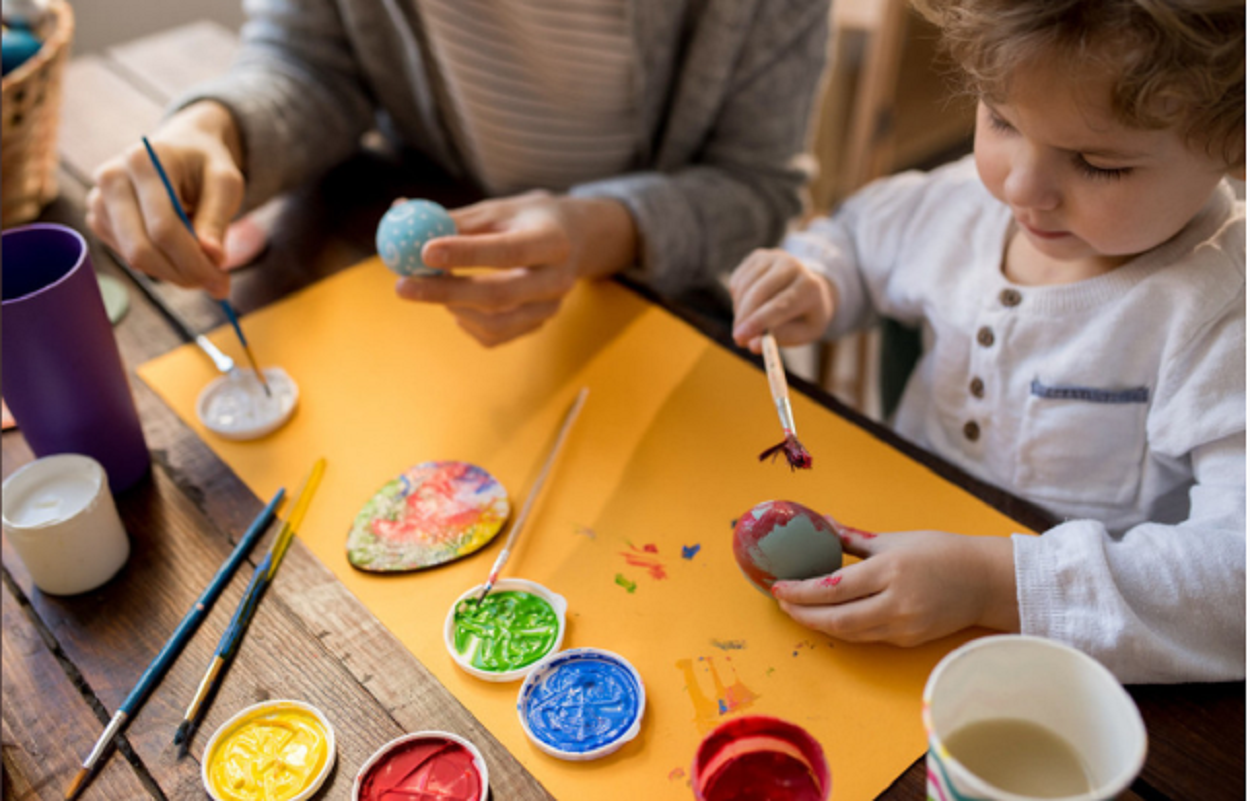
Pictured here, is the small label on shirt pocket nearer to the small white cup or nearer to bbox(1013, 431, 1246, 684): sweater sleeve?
bbox(1013, 431, 1246, 684): sweater sleeve

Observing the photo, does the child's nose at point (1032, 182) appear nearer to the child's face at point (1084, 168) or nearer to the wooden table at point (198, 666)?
the child's face at point (1084, 168)

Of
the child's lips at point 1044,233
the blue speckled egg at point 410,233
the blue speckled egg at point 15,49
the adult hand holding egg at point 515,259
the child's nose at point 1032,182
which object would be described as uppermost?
the blue speckled egg at point 15,49

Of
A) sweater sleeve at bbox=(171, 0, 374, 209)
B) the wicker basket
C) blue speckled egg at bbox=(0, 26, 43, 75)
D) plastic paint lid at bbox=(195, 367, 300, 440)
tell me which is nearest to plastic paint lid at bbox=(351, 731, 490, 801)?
plastic paint lid at bbox=(195, 367, 300, 440)

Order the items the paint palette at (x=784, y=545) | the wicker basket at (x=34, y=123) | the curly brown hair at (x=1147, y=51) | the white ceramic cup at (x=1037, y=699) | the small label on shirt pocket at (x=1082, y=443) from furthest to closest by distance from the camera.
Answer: the wicker basket at (x=34, y=123) → the small label on shirt pocket at (x=1082, y=443) → the paint palette at (x=784, y=545) → the curly brown hair at (x=1147, y=51) → the white ceramic cup at (x=1037, y=699)

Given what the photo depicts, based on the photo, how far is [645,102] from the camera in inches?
46.8

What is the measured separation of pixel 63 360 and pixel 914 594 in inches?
25.4

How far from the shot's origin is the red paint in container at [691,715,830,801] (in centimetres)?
60

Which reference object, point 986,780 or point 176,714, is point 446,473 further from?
point 986,780

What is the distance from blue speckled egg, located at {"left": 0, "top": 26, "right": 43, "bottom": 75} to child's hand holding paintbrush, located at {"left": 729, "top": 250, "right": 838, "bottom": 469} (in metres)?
0.85

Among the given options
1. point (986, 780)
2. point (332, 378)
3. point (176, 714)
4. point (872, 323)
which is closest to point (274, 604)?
point (176, 714)

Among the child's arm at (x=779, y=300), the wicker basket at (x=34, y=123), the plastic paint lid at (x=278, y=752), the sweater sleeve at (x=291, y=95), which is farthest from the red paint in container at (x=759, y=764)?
the wicker basket at (x=34, y=123)

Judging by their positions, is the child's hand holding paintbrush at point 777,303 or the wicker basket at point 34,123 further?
the wicker basket at point 34,123

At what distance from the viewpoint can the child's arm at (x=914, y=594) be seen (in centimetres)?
67

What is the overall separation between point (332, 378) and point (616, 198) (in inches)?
14.4
